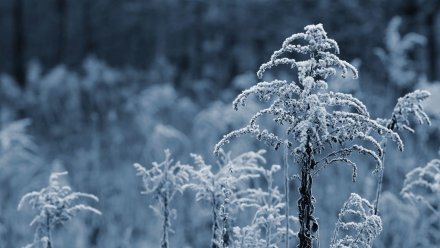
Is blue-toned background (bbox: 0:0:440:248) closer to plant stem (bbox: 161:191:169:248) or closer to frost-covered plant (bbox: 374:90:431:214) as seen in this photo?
plant stem (bbox: 161:191:169:248)

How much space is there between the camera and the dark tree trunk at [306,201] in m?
2.32

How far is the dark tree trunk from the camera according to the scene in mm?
2320

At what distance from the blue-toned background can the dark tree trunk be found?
7.57 feet

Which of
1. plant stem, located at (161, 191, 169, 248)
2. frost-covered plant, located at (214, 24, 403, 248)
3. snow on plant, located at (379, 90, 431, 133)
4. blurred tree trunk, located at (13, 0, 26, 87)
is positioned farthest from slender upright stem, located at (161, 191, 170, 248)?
blurred tree trunk, located at (13, 0, 26, 87)

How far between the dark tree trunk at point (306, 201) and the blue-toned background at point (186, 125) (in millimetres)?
2306

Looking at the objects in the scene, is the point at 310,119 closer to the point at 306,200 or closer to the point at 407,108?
the point at 306,200

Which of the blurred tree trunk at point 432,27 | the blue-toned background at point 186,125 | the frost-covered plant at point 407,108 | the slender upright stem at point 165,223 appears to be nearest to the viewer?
the frost-covered plant at point 407,108

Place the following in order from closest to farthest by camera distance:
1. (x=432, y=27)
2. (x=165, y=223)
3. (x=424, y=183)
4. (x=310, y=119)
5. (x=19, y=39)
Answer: (x=310, y=119) → (x=165, y=223) → (x=424, y=183) → (x=432, y=27) → (x=19, y=39)

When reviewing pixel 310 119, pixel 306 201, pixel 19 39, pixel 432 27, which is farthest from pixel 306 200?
pixel 19 39

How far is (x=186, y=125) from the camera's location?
10531 millimetres

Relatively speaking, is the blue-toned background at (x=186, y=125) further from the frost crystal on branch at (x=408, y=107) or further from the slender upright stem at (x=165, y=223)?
the frost crystal on branch at (x=408, y=107)

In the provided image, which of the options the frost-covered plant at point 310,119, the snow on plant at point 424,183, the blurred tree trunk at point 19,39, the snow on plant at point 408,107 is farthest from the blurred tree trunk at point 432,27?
the blurred tree trunk at point 19,39

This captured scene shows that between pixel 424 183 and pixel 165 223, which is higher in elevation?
pixel 424 183

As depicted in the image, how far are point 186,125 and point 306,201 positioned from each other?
27.1ft
